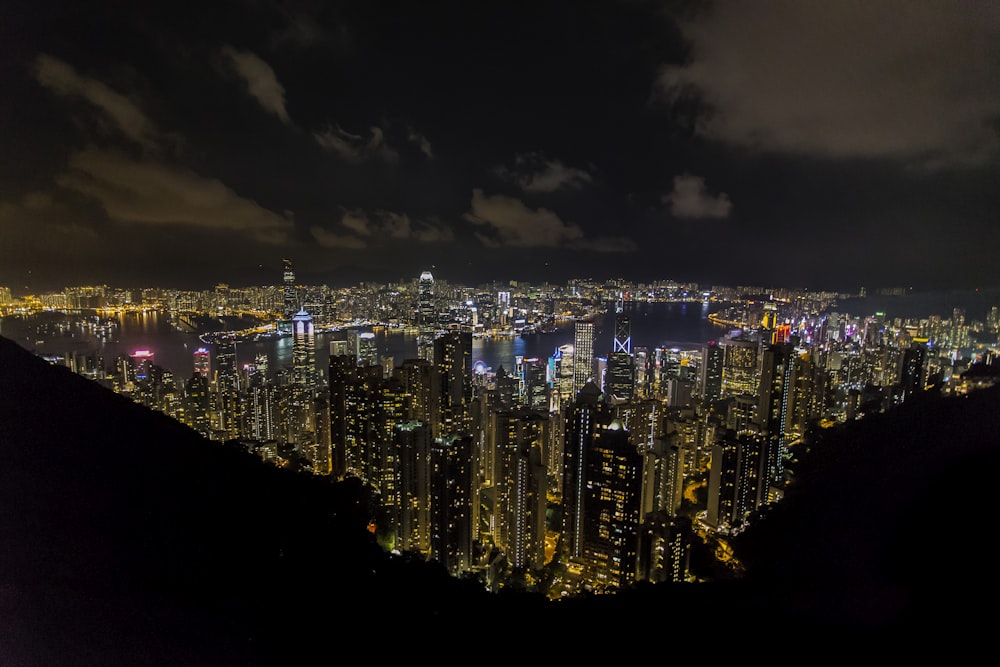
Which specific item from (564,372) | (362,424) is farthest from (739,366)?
(362,424)

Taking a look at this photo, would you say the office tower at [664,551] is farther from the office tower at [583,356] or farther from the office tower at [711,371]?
the office tower at [583,356]

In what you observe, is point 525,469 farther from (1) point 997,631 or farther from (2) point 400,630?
(1) point 997,631

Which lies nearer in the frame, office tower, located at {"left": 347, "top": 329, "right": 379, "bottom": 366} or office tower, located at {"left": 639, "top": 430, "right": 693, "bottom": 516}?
Answer: office tower, located at {"left": 639, "top": 430, "right": 693, "bottom": 516}

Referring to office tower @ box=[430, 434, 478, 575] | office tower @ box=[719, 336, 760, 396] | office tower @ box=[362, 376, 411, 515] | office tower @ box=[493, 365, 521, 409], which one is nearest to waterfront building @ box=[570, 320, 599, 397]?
office tower @ box=[493, 365, 521, 409]

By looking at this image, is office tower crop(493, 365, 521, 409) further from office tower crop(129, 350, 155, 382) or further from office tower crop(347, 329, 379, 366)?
office tower crop(129, 350, 155, 382)

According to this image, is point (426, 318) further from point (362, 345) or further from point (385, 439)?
point (385, 439)

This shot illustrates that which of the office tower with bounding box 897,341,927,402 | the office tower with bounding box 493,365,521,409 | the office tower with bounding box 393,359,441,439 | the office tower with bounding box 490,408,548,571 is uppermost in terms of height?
the office tower with bounding box 897,341,927,402
